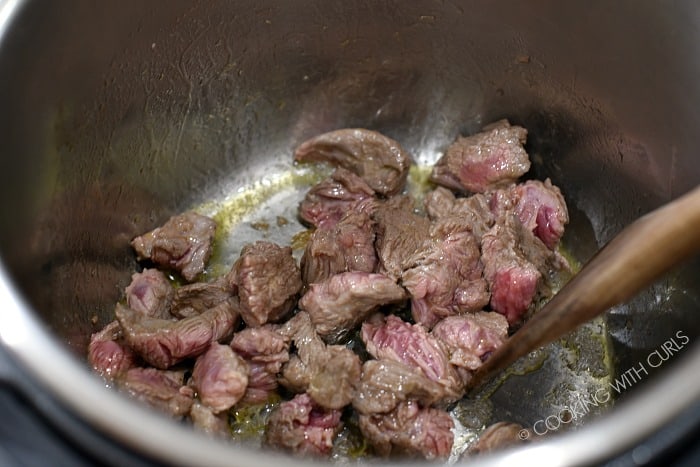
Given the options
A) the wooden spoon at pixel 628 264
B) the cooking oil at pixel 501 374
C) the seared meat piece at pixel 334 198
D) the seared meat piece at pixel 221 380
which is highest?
the wooden spoon at pixel 628 264

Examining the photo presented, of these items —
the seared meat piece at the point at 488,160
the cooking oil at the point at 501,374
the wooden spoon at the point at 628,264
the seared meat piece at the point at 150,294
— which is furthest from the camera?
the seared meat piece at the point at 488,160

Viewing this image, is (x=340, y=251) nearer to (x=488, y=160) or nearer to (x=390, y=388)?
(x=390, y=388)

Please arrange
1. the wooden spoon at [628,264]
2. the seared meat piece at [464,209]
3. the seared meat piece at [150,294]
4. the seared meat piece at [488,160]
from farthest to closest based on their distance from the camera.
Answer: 1. the seared meat piece at [488,160]
2. the seared meat piece at [464,209]
3. the seared meat piece at [150,294]
4. the wooden spoon at [628,264]

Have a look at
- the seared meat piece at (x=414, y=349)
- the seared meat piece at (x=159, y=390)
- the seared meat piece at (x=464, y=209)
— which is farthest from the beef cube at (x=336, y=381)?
the seared meat piece at (x=464, y=209)

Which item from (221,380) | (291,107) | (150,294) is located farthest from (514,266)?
(150,294)

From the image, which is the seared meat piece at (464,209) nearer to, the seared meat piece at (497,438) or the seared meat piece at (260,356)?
the seared meat piece at (497,438)

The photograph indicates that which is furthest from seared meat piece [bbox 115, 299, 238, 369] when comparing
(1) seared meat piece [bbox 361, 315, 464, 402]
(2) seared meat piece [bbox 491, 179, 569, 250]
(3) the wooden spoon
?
(2) seared meat piece [bbox 491, 179, 569, 250]
